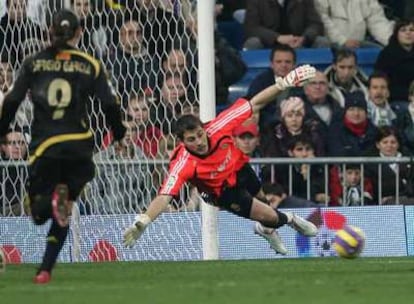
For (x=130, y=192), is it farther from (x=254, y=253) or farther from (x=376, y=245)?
(x=376, y=245)

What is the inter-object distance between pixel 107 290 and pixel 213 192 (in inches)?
173

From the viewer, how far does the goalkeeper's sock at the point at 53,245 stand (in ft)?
42.7

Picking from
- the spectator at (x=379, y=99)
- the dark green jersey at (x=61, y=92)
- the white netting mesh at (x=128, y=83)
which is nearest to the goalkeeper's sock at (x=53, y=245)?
the dark green jersey at (x=61, y=92)

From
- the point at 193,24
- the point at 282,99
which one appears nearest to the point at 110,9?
the point at 193,24

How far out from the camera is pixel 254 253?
18.1 meters

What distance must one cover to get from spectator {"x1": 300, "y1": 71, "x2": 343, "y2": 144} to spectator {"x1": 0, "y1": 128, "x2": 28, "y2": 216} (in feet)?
10.8

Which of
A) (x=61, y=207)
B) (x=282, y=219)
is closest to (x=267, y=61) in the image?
(x=282, y=219)

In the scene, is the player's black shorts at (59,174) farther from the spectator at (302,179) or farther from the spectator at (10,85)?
the spectator at (10,85)

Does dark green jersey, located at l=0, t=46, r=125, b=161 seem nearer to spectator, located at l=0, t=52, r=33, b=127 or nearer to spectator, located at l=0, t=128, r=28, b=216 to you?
spectator, located at l=0, t=128, r=28, b=216

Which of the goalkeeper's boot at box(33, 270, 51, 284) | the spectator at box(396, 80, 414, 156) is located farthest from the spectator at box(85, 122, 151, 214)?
the goalkeeper's boot at box(33, 270, 51, 284)

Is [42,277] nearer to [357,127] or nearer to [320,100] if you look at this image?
[357,127]

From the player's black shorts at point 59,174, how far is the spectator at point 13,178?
5.22 meters

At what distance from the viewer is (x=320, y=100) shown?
65.8 feet

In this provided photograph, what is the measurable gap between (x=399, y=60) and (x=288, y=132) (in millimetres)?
2407
